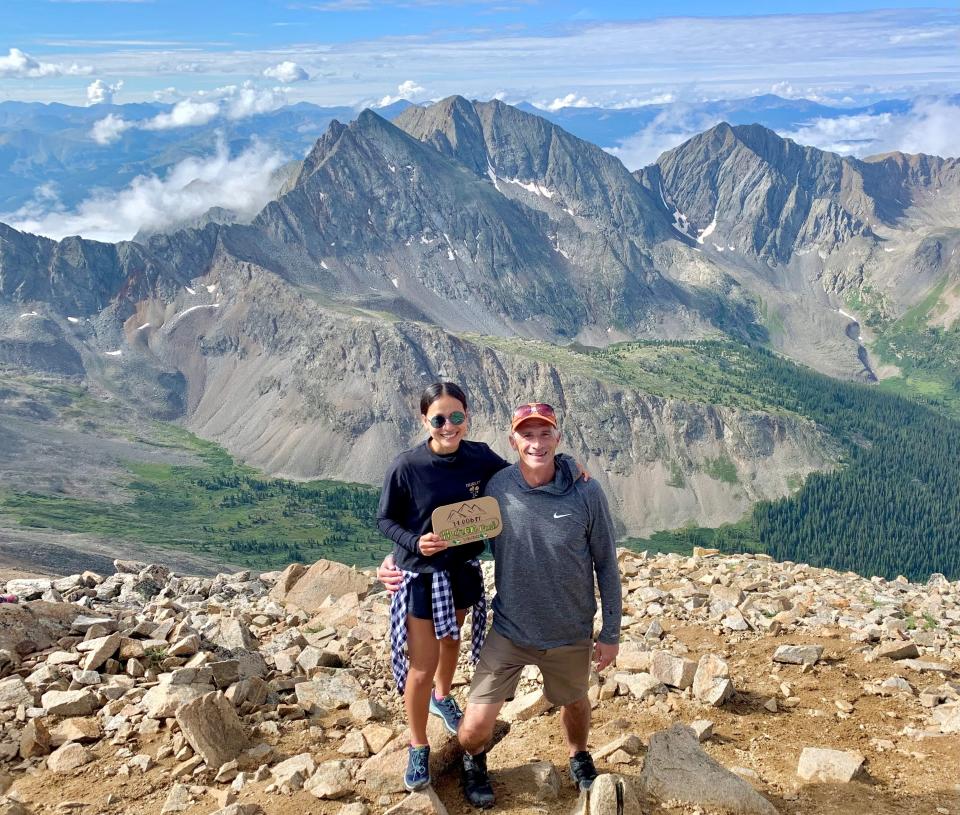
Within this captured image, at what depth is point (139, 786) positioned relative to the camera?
11781 millimetres

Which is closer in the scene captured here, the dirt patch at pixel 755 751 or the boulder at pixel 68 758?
the dirt patch at pixel 755 751

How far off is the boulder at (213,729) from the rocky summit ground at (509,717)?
3cm

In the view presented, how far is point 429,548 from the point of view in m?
10.4

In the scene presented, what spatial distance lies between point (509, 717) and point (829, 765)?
17.3ft

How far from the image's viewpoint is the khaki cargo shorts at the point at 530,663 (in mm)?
10703

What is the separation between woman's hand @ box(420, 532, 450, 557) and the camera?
33.9ft

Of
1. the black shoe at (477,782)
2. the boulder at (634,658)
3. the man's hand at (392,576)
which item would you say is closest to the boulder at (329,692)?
the black shoe at (477,782)

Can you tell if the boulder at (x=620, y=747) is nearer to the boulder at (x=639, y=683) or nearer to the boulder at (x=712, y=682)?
the boulder at (x=639, y=683)

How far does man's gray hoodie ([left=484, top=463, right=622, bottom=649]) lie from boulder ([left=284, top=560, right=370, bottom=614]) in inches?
609

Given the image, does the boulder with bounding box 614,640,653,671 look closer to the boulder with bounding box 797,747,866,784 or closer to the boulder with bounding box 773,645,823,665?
the boulder with bounding box 773,645,823,665

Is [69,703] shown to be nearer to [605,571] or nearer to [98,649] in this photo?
[98,649]

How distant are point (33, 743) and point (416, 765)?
21.0ft

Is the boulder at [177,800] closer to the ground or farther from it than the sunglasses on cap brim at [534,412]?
closer to the ground

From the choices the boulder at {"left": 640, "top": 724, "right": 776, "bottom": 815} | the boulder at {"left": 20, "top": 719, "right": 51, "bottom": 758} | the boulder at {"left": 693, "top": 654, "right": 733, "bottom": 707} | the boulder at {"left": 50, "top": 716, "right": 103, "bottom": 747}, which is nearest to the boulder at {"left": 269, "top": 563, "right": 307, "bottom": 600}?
the boulder at {"left": 50, "top": 716, "right": 103, "bottom": 747}
